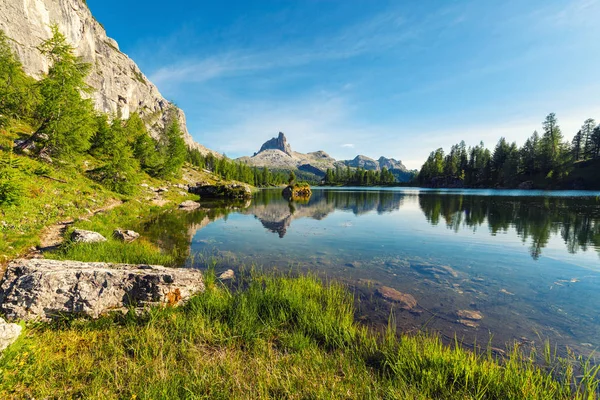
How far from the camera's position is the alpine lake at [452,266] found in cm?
780

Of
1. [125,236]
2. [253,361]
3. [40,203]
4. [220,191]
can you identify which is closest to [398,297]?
[253,361]

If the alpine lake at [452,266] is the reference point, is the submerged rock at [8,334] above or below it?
above

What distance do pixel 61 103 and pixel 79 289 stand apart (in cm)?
2742

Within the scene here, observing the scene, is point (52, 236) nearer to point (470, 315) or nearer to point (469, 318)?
point (469, 318)

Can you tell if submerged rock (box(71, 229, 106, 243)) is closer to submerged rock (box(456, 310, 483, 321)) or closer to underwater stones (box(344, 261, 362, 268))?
underwater stones (box(344, 261, 362, 268))

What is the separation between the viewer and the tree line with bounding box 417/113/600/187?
9475 cm

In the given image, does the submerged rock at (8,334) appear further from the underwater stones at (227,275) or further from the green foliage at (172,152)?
the green foliage at (172,152)

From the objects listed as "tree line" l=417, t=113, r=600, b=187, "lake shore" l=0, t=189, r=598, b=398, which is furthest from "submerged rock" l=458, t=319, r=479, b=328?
"tree line" l=417, t=113, r=600, b=187

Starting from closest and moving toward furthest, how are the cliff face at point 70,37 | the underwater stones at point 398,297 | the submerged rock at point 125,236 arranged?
1. the underwater stones at point 398,297
2. the submerged rock at point 125,236
3. the cliff face at point 70,37

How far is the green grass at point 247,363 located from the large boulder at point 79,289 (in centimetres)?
44

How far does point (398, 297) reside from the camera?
9688 mm

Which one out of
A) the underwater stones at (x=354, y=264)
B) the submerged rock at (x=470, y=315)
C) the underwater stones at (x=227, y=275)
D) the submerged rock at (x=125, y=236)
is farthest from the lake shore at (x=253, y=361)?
the submerged rock at (x=125, y=236)

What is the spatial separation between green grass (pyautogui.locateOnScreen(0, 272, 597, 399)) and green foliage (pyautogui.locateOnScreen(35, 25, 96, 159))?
27.7m

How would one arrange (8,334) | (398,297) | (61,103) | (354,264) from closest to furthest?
(8,334), (398,297), (354,264), (61,103)
